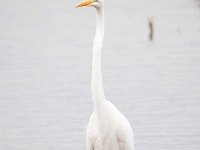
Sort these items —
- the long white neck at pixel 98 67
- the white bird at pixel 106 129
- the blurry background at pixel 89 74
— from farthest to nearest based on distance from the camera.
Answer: the blurry background at pixel 89 74
the white bird at pixel 106 129
the long white neck at pixel 98 67

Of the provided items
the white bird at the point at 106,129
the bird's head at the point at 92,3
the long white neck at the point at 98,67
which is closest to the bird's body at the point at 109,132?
the white bird at the point at 106,129

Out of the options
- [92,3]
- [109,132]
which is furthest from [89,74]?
[92,3]

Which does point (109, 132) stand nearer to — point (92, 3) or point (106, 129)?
point (106, 129)

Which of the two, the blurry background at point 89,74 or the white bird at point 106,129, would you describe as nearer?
the white bird at point 106,129

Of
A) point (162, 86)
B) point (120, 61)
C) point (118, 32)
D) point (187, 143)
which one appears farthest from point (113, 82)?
point (118, 32)

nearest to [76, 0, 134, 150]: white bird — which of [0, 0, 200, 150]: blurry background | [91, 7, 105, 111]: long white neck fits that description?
[91, 7, 105, 111]: long white neck

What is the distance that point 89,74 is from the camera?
34.4 ft

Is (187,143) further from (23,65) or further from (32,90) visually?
(23,65)

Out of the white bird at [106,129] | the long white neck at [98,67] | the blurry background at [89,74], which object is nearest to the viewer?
the long white neck at [98,67]

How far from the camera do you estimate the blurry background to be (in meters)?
7.91

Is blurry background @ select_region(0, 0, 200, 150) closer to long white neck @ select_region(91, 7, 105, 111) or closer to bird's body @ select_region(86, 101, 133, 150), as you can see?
bird's body @ select_region(86, 101, 133, 150)

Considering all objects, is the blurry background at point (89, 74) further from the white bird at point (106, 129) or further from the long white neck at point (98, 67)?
the long white neck at point (98, 67)

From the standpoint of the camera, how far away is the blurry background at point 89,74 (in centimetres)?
791

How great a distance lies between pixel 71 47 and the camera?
12570 millimetres
